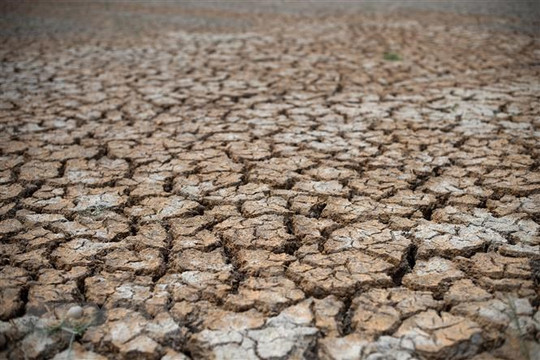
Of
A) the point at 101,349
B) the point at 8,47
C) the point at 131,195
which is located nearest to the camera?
the point at 101,349

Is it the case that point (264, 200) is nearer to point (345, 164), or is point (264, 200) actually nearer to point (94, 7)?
point (345, 164)

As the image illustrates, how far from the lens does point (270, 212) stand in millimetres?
2051

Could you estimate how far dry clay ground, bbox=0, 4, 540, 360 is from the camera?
1410 millimetres

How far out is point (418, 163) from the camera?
2.49 m

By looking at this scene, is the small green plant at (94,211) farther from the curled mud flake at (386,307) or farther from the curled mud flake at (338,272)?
the curled mud flake at (386,307)

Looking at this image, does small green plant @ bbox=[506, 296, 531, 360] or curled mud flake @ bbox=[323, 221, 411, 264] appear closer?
small green plant @ bbox=[506, 296, 531, 360]

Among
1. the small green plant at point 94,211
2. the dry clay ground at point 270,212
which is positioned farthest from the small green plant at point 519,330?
the small green plant at point 94,211

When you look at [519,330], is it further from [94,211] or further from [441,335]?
[94,211]

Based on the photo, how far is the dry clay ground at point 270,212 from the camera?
1.41 m

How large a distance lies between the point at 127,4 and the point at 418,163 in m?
8.13

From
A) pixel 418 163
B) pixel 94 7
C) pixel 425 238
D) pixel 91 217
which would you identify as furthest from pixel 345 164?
pixel 94 7

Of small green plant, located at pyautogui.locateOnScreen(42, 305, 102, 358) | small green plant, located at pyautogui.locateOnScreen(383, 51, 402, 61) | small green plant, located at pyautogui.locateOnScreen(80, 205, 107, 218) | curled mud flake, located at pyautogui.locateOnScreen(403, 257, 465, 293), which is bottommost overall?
small green plant, located at pyautogui.locateOnScreen(42, 305, 102, 358)

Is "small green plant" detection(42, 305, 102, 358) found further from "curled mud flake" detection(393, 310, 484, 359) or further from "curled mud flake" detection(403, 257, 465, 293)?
"curled mud flake" detection(403, 257, 465, 293)

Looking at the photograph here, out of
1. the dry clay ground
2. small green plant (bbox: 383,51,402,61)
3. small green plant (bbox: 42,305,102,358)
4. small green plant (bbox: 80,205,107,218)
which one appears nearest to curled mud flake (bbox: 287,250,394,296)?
the dry clay ground
